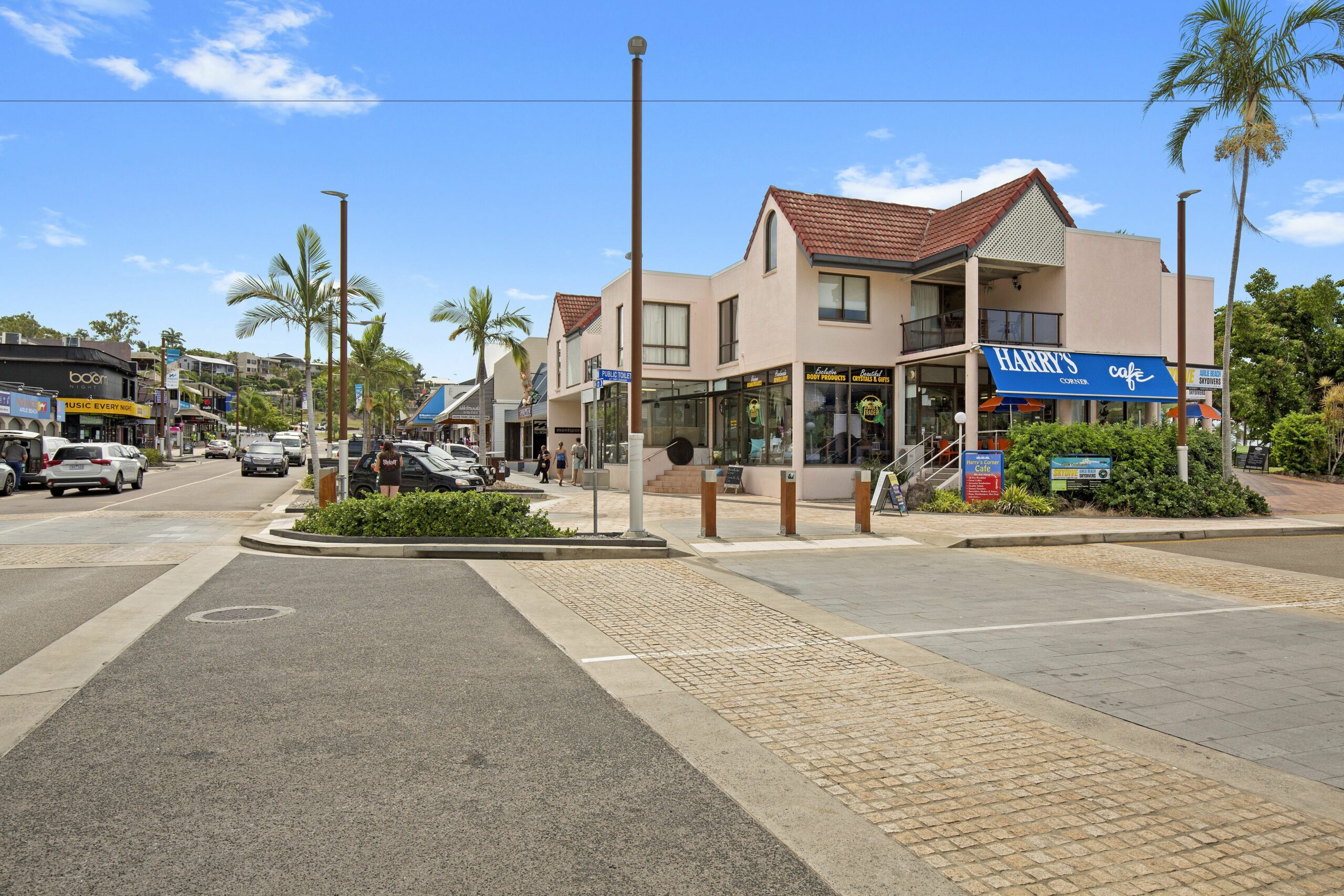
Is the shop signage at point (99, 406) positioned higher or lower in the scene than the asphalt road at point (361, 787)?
higher

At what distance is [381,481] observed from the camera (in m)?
19.3

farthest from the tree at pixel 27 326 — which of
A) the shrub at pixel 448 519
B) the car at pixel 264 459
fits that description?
the shrub at pixel 448 519

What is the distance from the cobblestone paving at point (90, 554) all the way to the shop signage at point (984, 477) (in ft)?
51.8

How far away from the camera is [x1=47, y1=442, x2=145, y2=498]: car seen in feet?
87.0

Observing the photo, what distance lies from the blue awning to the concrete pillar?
1.21ft

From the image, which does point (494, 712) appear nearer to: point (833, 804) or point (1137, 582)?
point (833, 804)

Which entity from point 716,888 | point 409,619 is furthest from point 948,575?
point 716,888

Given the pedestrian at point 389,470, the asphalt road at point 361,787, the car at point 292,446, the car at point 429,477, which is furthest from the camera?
the car at point 292,446

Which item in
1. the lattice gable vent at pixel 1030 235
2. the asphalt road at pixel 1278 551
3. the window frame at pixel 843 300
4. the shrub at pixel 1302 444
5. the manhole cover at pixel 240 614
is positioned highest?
the lattice gable vent at pixel 1030 235

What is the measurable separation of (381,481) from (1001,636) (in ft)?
48.5

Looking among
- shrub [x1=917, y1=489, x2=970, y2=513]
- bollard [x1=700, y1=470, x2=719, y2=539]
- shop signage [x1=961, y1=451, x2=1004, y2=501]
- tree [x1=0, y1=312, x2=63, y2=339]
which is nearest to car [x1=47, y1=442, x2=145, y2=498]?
bollard [x1=700, y1=470, x2=719, y2=539]

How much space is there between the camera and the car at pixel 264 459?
128 feet

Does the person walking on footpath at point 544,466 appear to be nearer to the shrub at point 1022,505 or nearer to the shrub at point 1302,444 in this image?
the shrub at point 1022,505

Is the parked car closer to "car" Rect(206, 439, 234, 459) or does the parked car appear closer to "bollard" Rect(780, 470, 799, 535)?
"bollard" Rect(780, 470, 799, 535)
